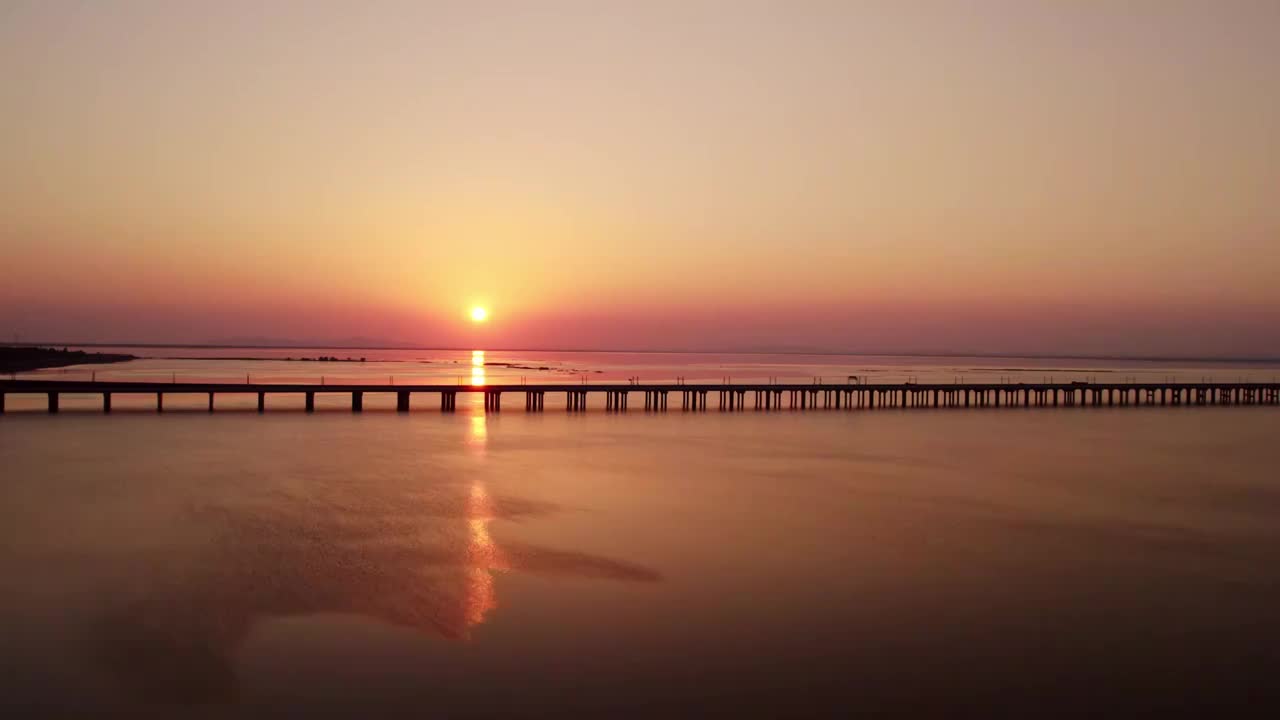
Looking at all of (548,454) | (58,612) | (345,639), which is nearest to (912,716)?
(345,639)

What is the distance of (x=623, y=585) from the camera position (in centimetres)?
1418

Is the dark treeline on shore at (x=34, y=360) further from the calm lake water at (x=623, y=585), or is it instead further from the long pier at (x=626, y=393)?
the calm lake water at (x=623, y=585)

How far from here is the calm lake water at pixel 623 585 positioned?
10109 mm

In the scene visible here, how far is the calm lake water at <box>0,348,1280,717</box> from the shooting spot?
1011 cm

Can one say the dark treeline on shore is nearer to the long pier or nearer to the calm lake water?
the long pier

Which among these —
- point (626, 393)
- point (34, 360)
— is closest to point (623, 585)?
point (626, 393)

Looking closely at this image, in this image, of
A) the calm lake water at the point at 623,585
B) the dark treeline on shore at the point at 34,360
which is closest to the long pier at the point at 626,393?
the calm lake water at the point at 623,585

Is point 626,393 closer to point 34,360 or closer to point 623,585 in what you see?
point 623,585

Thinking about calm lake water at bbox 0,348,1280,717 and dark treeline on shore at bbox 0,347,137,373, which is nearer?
calm lake water at bbox 0,348,1280,717

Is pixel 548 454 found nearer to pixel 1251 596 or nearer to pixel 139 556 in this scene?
pixel 139 556

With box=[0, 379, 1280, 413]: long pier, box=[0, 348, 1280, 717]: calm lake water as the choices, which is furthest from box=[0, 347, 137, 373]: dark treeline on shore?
box=[0, 348, 1280, 717]: calm lake water

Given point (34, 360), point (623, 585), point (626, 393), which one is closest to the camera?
point (623, 585)

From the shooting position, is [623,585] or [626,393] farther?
[626,393]

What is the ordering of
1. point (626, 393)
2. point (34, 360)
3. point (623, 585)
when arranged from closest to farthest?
point (623, 585) < point (626, 393) < point (34, 360)
